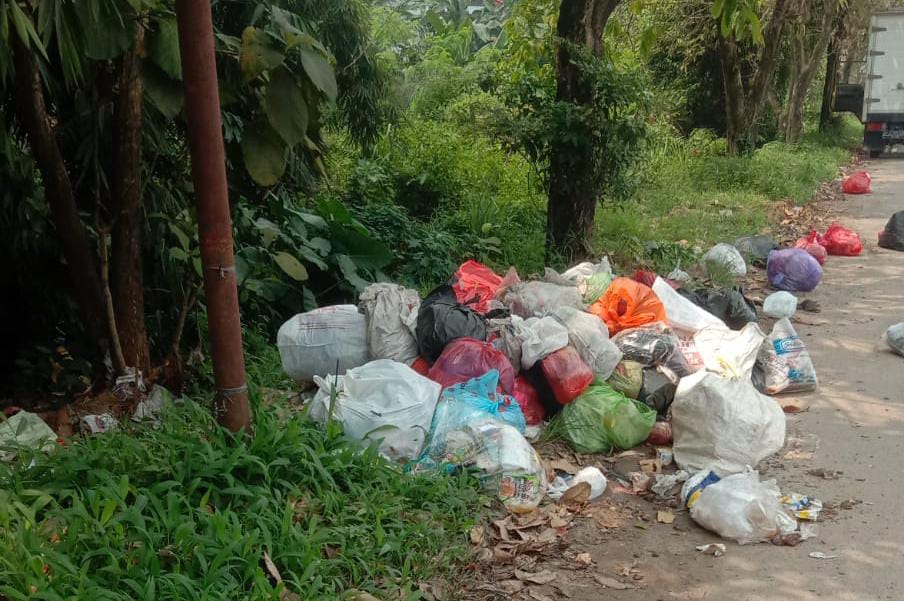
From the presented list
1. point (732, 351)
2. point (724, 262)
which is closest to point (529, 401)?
point (732, 351)

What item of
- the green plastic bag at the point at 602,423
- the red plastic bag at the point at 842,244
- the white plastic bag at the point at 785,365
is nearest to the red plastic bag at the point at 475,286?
the green plastic bag at the point at 602,423

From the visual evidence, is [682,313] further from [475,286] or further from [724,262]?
[724,262]

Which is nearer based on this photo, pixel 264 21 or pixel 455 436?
pixel 455 436

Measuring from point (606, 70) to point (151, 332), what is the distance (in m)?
3.80

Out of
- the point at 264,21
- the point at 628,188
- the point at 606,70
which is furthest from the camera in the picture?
the point at 628,188

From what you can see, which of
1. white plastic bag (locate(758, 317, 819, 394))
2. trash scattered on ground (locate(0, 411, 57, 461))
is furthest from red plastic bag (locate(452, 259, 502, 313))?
trash scattered on ground (locate(0, 411, 57, 461))

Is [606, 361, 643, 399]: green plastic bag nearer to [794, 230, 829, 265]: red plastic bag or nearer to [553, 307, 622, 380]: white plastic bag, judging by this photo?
[553, 307, 622, 380]: white plastic bag

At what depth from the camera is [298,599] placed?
2908 millimetres

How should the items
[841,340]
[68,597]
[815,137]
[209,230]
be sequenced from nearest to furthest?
1. [68,597]
2. [209,230]
3. [841,340]
4. [815,137]

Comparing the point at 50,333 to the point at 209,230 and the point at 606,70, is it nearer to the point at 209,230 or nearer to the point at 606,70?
the point at 209,230

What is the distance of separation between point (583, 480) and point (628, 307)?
1.66 m

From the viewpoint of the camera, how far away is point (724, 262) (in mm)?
7469

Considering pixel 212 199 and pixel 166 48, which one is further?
pixel 166 48

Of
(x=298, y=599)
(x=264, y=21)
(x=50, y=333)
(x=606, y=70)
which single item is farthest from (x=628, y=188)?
(x=298, y=599)
